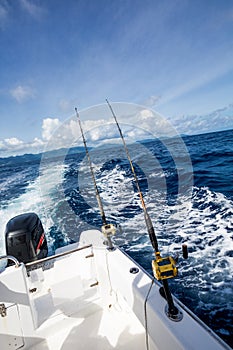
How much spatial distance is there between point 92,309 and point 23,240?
1.00 m

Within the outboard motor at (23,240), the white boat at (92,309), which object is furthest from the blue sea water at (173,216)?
the outboard motor at (23,240)

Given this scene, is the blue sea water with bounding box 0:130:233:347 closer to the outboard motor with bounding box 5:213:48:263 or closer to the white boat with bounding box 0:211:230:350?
the white boat with bounding box 0:211:230:350

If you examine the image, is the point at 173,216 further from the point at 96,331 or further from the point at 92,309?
the point at 96,331

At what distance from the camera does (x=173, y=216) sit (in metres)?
3.88

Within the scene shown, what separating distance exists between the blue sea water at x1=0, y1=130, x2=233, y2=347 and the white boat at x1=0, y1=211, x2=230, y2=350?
53 cm

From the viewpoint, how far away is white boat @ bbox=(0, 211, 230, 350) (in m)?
1.01

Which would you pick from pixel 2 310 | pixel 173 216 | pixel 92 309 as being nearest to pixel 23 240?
pixel 2 310

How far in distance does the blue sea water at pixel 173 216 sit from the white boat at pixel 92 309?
530 mm

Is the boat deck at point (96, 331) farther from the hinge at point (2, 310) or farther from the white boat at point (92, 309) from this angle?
the hinge at point (2, 310)

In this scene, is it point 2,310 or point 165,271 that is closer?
point 165,271

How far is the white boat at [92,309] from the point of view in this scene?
101 centimetres

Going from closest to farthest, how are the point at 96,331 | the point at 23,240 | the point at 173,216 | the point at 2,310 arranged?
the point at 2,310
the point at 96,331
the point at 23,240
the point at 173,216

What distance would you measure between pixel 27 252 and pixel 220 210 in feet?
11.2

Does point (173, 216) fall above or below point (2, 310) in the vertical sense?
below
